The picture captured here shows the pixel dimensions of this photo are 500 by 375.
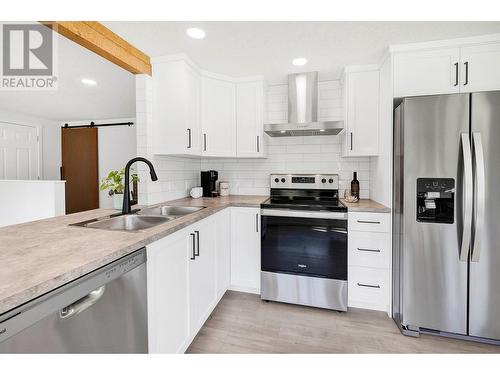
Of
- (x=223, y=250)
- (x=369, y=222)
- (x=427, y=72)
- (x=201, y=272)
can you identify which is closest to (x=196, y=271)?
(x=201, y=272)

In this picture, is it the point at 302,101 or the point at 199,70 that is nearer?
the point at 199,70

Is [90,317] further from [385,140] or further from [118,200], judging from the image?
[385,140]

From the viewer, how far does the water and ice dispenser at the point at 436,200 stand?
1.64m

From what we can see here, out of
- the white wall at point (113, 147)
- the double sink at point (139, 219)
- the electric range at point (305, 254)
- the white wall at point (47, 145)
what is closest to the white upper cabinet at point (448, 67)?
the electric range at point (305, 254)

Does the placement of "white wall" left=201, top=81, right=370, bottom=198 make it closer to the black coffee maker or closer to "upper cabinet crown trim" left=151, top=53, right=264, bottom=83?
the black coffee maker

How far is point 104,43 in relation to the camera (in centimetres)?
172

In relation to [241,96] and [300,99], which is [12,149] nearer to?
[241,96]

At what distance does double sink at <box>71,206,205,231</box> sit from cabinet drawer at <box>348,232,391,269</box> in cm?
138

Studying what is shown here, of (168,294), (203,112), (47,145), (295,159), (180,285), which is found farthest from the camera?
(47,145)

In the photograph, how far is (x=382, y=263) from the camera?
2.02 metres

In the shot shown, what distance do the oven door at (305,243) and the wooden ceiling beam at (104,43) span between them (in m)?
1.70

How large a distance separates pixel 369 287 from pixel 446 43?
6.81 feet
